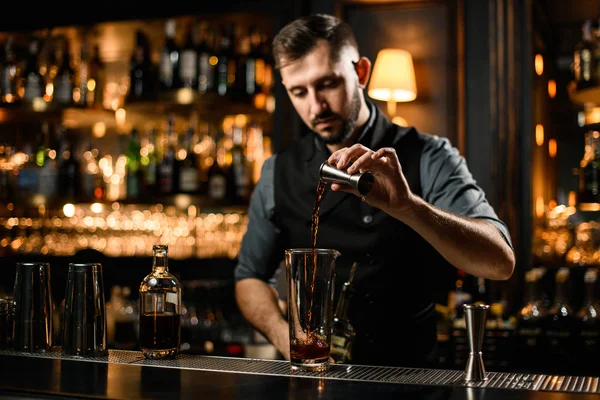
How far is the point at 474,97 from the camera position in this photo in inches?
124

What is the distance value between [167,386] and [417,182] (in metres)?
1.11

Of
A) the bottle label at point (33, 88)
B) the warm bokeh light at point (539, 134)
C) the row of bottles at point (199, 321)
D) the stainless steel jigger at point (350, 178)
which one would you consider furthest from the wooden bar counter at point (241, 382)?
the bottle label at point (33, 88)

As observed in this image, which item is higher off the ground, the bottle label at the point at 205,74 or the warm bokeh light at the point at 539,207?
the bottle label at the point at 205,74

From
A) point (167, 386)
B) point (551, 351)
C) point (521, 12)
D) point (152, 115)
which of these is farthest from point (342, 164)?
point (152, 115)

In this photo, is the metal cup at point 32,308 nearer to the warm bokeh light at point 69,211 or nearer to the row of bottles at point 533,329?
the row of bottles at point 533,329

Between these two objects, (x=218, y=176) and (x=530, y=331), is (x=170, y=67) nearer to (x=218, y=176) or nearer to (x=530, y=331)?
(x=218, y=176)

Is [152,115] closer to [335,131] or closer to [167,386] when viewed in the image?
[335,131]

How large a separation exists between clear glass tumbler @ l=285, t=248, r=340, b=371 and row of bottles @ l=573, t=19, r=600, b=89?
7.13ft

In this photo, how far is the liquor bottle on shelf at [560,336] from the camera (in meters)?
2.85

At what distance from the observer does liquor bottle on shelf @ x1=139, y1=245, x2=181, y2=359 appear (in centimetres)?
153

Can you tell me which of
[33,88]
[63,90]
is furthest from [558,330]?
[33,88]

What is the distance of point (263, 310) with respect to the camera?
2166 mm

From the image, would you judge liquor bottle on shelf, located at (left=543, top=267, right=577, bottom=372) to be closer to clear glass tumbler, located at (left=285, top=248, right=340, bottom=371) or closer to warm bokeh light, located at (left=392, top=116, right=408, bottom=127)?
warm bokeh light, located at (left=392, top=116, right=408, bottom=127)

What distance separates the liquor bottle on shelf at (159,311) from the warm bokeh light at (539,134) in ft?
6.64
